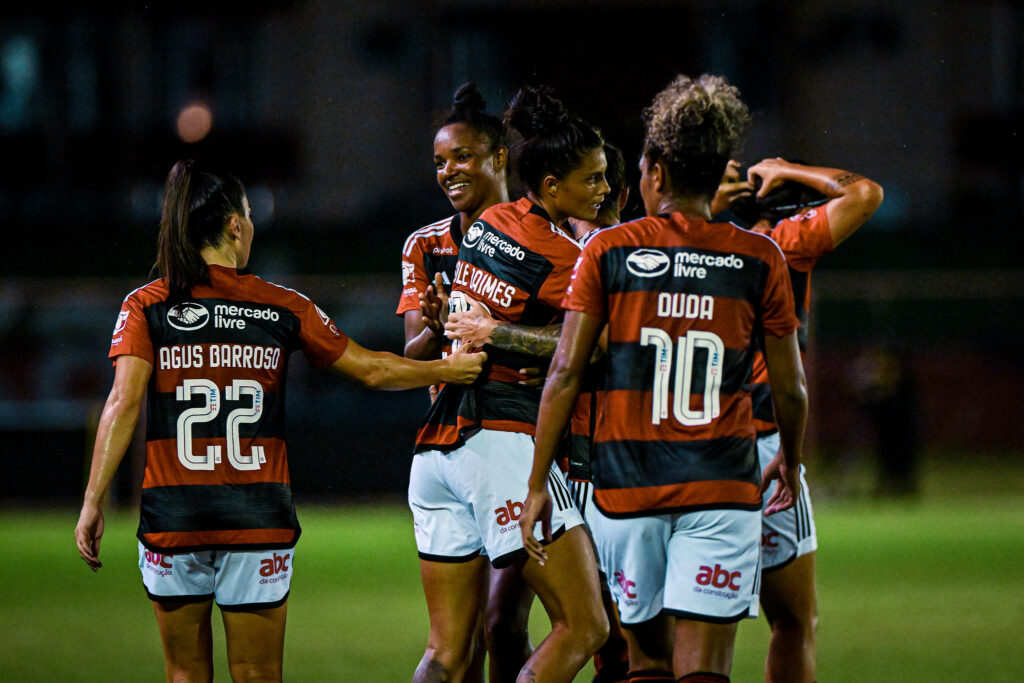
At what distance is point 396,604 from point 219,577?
531 cm

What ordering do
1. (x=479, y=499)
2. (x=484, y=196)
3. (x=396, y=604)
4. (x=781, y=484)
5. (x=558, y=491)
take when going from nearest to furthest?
1. (x=558, y=491)
2. (x=479, y=499)
3. (x=781, y=484)
4. (x=484, y=196)
5. (x=396, y=604)

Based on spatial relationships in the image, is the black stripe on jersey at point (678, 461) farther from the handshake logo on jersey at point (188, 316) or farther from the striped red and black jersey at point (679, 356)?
the handshake logo on jersey at point (188, 316)

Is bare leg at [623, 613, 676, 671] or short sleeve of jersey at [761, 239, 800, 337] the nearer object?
short sleeve of jersey at [761, 239, 800, 337]

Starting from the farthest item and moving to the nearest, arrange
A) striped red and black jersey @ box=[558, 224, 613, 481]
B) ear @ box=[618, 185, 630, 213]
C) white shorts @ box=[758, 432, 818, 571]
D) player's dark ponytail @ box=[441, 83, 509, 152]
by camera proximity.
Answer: ear @ box=[618, 185, 630, 213] → player's dark ponytail @ box=[441, 83, 509, 152] → striped red and black jersey @ box=[558, 224, 613, 481] → white shorts @ box=[758, 432, 818, 571]

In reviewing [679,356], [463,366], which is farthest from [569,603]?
[679,356]

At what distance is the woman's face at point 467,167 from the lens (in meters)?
5.35

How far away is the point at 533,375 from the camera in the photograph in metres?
4.77

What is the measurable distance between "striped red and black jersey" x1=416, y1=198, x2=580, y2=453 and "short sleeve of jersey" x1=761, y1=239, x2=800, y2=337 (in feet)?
2.94

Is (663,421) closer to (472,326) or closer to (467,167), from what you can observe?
(472,326)

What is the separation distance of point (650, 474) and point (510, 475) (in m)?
0.77

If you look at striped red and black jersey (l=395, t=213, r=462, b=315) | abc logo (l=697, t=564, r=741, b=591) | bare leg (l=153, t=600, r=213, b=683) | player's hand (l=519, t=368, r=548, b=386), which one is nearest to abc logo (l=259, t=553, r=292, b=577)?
bare leg (l=153, t=600, r=213, b=683)

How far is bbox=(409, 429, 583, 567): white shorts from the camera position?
4617 mm

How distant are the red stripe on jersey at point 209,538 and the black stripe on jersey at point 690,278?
5.25 ft

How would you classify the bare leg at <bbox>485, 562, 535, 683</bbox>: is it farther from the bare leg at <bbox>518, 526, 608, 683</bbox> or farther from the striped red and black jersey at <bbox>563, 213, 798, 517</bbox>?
the striped red and black jersey at <bbox>563, 213, 798, 517</bbox>
